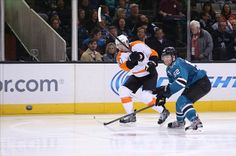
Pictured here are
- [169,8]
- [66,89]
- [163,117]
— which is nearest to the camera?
[163,117]

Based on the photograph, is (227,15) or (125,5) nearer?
(125,5)

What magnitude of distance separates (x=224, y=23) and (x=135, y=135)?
13.1 feet

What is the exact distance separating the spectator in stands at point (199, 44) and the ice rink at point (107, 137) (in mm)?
1234

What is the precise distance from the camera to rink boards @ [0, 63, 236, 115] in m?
9.11

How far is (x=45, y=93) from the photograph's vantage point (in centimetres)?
918

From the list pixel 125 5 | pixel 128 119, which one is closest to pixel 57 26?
pixel 125 5

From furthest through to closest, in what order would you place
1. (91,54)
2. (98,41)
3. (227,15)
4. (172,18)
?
(227,15), (172,18), (98,41), (91,54)

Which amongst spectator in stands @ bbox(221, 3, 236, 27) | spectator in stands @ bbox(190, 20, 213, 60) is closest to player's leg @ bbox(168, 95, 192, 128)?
spectator in stands @ bbox(190, 20, 213, 60)

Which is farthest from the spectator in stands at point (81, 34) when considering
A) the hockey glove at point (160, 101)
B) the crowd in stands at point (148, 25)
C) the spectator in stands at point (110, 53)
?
the hockey glove at point (160, 101)

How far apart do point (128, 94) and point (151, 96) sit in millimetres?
300

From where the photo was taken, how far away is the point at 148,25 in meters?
9.94

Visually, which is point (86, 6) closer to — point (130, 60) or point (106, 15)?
point (106, 15)

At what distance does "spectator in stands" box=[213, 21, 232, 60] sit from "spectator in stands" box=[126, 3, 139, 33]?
4.26ft

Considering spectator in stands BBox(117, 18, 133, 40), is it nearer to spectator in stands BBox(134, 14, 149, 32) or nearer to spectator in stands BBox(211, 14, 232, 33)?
spectator in stands BBox(134, 14, 149, 32)
